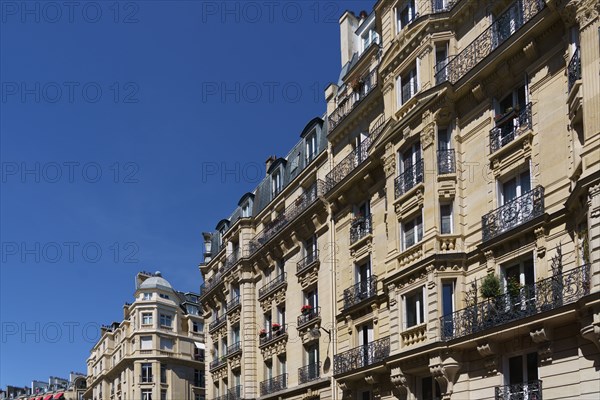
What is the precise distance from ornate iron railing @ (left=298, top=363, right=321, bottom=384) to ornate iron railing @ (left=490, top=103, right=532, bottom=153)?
1304 cm

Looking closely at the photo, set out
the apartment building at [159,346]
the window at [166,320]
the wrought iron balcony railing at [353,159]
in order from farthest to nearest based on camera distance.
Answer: the window at [166,320]
the apartment building at [159,346]
the wrought iron balcony railing at [353,159]

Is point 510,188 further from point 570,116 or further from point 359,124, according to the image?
point 359,124

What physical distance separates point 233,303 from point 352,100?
48.9ft

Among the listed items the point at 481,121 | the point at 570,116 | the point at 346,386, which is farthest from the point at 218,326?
the point at 570,116

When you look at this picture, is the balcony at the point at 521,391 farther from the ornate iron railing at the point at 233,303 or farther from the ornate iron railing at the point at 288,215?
the ornate iron railing at the point at 233,303

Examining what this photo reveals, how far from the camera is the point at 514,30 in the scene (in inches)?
800

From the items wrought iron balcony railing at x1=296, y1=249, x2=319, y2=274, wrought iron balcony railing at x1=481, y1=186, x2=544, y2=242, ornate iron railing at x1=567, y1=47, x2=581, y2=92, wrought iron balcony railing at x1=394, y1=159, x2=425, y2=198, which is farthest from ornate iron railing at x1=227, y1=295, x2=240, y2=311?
ornate iron railing at x1=567, y1=47, x2=581, y2=92

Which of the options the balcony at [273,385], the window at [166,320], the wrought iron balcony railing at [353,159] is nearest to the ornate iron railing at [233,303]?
the balcony at [273,385]

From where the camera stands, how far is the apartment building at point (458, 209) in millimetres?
17219

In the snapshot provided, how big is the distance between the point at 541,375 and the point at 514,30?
29.3ft

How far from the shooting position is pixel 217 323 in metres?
43.0

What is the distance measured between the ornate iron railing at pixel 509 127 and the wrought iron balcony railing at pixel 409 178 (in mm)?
2643

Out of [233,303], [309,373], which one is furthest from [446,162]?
[233,303]

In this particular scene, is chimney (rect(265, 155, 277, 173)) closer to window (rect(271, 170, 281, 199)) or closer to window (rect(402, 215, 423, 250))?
window (rect(271, 170, 281, 199))
